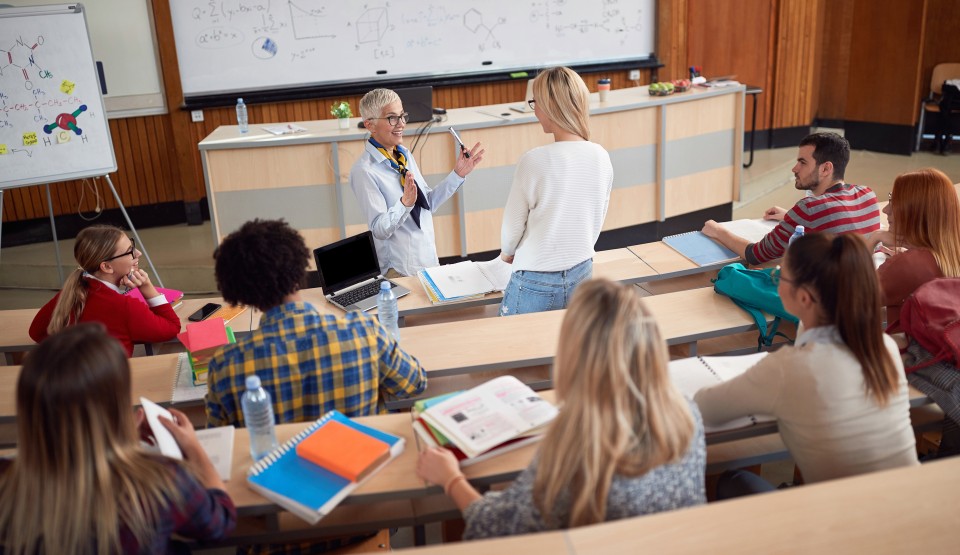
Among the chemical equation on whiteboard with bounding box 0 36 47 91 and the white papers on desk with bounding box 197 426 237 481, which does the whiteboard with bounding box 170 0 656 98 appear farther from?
the white papers on desk with bounding box 197 426 237 481

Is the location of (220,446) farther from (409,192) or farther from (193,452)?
(409,192)

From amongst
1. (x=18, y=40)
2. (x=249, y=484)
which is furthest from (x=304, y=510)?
(x=18, y=40)

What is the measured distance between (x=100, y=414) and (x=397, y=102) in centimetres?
247

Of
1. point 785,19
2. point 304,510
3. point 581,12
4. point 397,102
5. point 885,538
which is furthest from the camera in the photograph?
point 785,19

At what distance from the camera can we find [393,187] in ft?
12.9

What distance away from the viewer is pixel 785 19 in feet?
28.2

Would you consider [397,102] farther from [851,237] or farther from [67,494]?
[67,494]

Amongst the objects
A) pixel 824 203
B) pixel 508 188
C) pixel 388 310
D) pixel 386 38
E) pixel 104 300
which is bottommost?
pixel 508 188

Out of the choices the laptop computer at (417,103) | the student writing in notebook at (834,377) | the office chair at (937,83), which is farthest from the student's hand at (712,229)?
the office chair at (937,83)

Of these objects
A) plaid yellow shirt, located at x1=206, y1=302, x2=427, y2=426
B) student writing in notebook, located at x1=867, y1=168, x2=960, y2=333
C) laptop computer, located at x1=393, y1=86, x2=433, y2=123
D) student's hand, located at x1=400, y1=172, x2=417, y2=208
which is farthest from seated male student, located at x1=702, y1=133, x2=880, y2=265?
laptop computer, located at x1=393, y1=86, x2=433, y2=123

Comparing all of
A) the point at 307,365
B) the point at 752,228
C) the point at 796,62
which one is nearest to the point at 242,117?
the point at 752,228

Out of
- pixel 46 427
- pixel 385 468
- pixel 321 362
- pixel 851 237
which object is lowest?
pixel 385 468

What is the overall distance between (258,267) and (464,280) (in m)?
1.56

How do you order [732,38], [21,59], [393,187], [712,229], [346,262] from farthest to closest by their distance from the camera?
1. [732,38]
2. [21,59]
3. [712,229]
4. [393,187]
5. [346,262]
